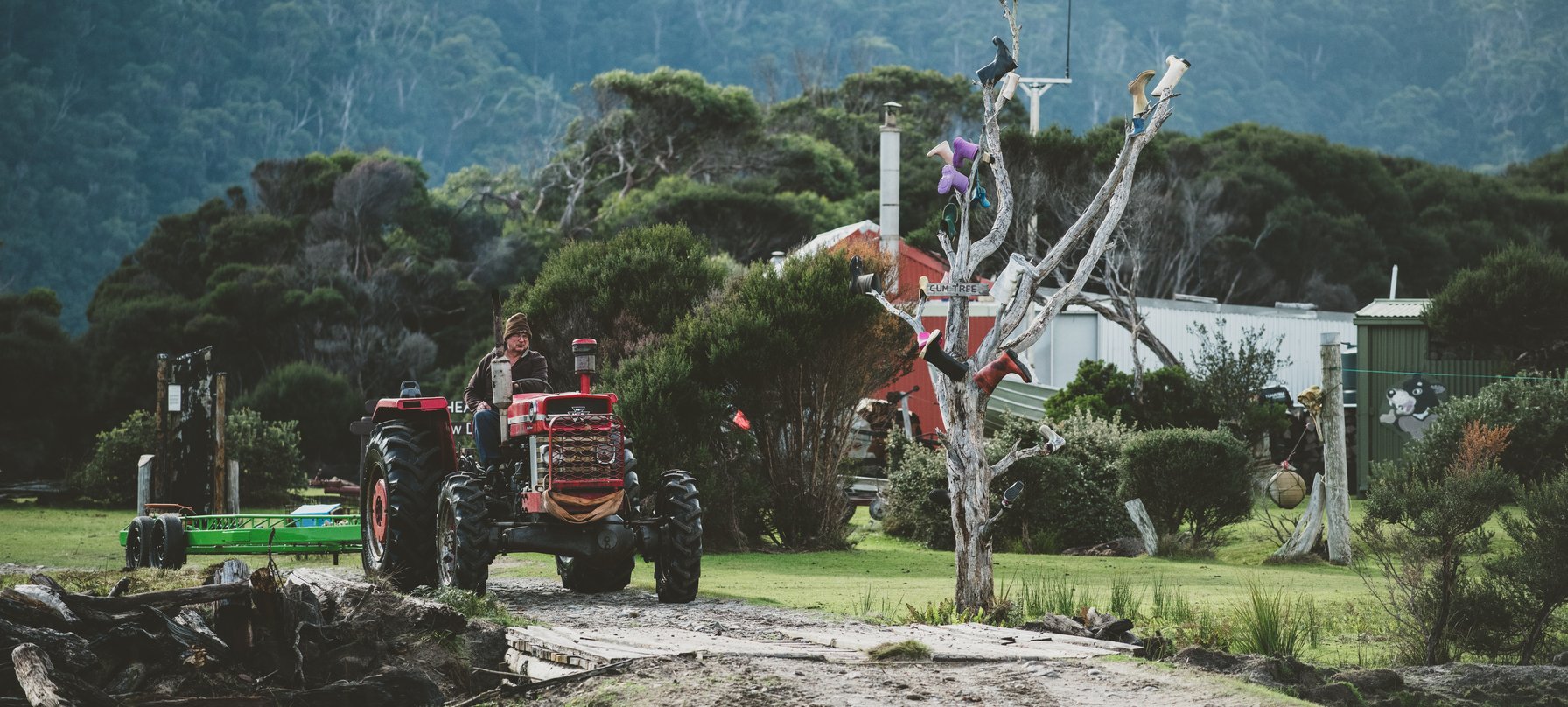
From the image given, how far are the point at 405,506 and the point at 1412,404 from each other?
63.1ft

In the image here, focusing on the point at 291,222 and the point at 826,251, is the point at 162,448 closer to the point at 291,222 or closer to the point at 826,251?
the point at 826,251

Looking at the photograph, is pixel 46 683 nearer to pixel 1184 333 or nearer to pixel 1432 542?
pixel 1432 542

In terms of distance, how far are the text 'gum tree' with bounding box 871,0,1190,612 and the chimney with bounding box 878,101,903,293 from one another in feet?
33.0

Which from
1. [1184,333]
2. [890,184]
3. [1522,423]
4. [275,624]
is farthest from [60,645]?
[1184,333]

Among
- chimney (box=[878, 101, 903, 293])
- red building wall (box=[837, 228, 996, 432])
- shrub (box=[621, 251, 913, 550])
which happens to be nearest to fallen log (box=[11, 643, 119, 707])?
shrub (box=[621, 251, 913, 550])

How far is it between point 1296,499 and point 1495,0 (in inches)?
5432

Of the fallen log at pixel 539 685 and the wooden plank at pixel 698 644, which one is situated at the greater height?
the wooden plank at pixel 698 644

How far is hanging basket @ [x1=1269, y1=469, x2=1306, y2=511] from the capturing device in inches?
863

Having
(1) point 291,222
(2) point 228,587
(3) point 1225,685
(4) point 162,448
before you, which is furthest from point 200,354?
(1) point 291,222

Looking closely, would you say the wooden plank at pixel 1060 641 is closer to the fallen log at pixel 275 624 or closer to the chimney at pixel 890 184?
the fallen log at pixel 275 624

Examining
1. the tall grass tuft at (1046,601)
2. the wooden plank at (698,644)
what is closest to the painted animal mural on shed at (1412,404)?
the tall grass tuft at (1046,601)

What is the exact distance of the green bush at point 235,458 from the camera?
26578 millimetres

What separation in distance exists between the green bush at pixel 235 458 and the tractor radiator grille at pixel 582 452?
1540cm

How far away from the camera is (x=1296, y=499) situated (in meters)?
22.1
